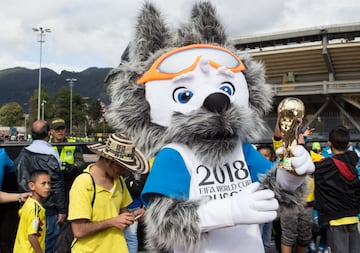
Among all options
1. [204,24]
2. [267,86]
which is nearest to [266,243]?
[267,86]

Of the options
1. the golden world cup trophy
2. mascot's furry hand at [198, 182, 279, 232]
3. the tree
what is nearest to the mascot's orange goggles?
the golden world cup trophy

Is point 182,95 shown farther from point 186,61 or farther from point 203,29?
point 203,29

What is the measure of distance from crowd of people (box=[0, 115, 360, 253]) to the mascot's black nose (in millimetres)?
435

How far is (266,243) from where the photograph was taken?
488 cm

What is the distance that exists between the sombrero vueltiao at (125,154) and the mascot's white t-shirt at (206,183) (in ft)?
1.23

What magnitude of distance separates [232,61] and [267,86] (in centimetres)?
33

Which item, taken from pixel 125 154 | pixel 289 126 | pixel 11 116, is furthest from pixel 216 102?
pixel 11 116

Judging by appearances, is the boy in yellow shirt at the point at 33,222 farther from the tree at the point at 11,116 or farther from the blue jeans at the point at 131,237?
the tree at the point at 11,116

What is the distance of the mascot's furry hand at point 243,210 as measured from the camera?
1.69 metres

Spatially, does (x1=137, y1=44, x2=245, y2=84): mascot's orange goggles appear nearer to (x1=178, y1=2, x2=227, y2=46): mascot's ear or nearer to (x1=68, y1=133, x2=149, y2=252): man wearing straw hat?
(x1=178, y1=2, x2=227, y2=46): mascot's ear

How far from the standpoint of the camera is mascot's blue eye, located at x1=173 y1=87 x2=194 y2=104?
7.14 ft

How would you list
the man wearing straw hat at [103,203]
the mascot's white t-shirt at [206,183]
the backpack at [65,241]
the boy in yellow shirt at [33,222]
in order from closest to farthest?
the mascot's white t-shirt at [206,183] < the man wearing straw hat at [103,203] < the boy in yellow shirt at [33,222] < the backpack at [65,241]

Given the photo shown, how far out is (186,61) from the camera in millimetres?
2291

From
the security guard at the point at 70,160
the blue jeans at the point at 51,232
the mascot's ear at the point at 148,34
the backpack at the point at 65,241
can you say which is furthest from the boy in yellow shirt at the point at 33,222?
the mascot's ear at the point at 148,34
